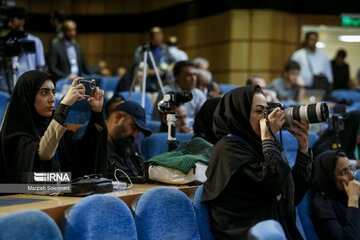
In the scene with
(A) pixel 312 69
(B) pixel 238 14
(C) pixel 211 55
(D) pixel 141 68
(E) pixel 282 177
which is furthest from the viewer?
(C) pixel 211 55

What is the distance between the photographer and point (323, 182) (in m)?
3.30

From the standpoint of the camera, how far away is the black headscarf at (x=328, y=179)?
3289 millimetres

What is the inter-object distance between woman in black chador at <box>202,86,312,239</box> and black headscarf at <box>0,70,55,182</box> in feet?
2.82

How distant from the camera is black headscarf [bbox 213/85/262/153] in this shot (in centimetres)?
255

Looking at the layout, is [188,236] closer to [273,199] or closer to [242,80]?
[273,199]

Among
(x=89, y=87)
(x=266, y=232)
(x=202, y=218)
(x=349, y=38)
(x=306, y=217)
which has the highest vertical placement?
(x=349, y=38)

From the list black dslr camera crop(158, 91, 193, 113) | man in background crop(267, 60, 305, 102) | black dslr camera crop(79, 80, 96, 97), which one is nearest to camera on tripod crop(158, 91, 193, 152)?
black dslr camera crop(158, 91, 193, 113)

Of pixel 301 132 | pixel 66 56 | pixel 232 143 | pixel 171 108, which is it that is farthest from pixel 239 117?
pixel 66 56

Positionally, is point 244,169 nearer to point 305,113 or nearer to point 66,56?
point 305,113

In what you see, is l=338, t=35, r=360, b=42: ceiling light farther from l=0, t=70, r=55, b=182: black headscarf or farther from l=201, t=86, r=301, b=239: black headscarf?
l=0, t=70, r=55, b=182: black headscarf

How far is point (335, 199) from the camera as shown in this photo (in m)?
3.29

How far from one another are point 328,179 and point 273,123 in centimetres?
100

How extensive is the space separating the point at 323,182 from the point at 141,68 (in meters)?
3.33

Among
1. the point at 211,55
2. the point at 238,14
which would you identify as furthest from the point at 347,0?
the point at 211,55
